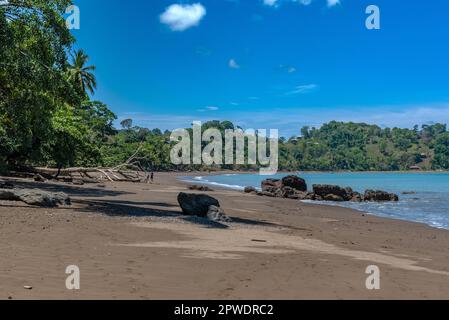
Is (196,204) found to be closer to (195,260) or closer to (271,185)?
(195,260)

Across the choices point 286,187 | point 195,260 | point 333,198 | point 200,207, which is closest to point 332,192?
point 333,198

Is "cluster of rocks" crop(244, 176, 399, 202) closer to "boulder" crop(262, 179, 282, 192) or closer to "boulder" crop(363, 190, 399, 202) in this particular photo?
"boulder" crop(363, 190, 399, 202)

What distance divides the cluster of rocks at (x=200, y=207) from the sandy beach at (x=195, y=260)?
1249mm

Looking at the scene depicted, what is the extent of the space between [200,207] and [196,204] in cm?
19

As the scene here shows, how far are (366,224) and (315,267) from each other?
1279 cm

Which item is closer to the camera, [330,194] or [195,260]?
[195,260]

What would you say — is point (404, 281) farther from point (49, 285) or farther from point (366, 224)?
point (366, 224)

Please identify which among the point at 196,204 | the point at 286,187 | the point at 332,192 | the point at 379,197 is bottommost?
the point at 379,197

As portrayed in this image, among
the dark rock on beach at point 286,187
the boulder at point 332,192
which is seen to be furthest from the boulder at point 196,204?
the dark rock on beach at point 286,187

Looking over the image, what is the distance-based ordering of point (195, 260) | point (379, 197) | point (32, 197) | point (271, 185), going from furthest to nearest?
point (271, 185) → point (379, 197) → point (32, 197) → point (195, 260)

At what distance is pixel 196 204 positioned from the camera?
1705 centimetres

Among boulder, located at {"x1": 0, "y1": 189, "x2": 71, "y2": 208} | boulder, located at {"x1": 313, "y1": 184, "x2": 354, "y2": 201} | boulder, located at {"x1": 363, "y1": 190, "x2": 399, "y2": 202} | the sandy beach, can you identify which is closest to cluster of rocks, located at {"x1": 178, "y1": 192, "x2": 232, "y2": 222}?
the sandy beach

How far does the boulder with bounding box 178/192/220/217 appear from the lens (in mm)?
16938
